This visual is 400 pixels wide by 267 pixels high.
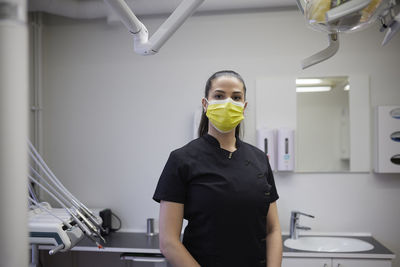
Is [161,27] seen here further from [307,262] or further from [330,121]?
[330,121]

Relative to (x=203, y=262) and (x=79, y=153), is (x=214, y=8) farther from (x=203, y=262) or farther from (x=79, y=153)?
(x=203, y=262)

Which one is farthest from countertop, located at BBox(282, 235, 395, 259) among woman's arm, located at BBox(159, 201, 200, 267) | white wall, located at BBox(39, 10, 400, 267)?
woman's arm, located at BBox(159, 201, 200, 267)

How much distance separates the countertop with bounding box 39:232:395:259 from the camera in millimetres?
2040

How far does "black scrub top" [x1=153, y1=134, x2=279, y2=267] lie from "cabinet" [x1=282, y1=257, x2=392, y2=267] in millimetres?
973

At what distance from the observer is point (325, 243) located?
2.39m

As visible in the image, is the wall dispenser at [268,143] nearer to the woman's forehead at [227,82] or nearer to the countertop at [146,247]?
the countertop at [146,247]

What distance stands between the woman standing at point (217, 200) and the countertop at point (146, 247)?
94 cm

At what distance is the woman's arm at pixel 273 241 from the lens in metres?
1.27

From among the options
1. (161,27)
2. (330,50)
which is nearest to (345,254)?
(330,50)

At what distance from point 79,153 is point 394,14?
2.53 metres

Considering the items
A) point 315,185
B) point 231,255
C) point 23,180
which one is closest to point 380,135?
point 315,185

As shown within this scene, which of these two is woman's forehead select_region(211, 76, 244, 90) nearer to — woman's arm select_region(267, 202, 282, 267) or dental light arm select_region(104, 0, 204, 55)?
dental light arm select_region(104, 0, 204, 55)

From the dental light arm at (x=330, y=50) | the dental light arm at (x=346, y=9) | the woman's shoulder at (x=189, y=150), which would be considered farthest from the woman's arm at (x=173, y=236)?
the dental light arm at (x=346, y=9)

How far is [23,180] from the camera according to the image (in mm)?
375
